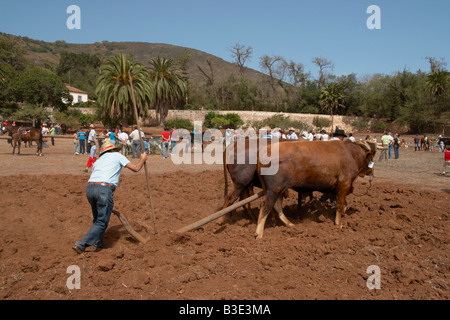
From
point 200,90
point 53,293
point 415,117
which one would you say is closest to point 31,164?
point 53,293

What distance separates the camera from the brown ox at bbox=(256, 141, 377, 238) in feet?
22.6

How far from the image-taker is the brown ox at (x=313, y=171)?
6.88 m

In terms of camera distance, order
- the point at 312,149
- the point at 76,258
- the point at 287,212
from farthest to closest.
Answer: the point at 287,212 → the point at 312,149 → the point at 76,258

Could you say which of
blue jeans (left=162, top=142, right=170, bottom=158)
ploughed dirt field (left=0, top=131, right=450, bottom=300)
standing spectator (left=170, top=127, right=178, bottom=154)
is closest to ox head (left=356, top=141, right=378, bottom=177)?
ploughed dirt field (left=0, top=131, right=450, bottom=300)

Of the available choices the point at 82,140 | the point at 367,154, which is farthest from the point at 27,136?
the point at 367,154

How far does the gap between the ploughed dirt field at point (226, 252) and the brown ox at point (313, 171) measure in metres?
0.57

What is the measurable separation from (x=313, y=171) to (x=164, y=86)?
4628 cm

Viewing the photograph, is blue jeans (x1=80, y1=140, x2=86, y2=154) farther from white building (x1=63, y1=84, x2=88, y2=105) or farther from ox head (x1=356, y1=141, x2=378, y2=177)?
white building (x1=63, y1=84, x2=88, y2=105)

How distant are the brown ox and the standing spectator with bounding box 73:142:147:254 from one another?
2.43 m

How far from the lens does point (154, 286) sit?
4.64m

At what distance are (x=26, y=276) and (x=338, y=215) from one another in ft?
18.1
